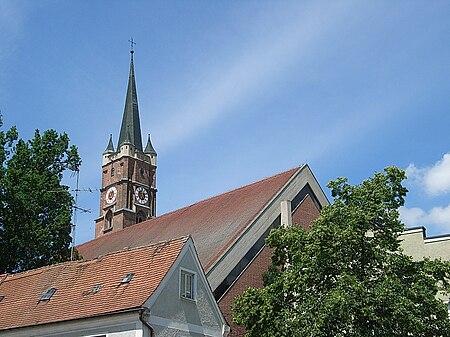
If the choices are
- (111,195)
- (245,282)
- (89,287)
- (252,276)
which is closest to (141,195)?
(111,195)

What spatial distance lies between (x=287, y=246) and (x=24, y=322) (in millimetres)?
8241

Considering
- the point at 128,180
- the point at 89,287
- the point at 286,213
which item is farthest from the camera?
the point at 128,180

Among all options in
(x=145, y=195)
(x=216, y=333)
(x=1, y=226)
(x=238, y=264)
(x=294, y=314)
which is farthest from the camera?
(x=145, y=195)

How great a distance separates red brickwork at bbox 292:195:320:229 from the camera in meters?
29.5

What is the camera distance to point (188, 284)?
797 inches

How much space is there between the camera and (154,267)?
19562 millimetres

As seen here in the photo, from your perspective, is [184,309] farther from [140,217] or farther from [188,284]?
[140,217]

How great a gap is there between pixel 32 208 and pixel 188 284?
42.2 ft

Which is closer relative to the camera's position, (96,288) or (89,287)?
(96,288)

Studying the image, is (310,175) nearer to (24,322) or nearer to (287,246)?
(287,246)

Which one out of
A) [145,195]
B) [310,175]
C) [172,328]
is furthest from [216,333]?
[145,195]

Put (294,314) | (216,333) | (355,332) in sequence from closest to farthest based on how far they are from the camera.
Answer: (355,332) → (294,314) → (216,333)

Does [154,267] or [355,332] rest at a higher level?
[154,267]

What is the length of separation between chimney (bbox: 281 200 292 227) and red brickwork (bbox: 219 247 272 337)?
1.64 m
